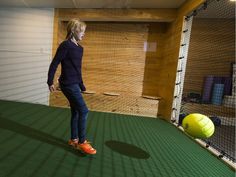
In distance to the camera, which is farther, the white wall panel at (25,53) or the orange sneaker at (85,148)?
the white wall panel at (25,53)

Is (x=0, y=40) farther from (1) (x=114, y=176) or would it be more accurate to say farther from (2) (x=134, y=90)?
(1) (x=114, y=176)

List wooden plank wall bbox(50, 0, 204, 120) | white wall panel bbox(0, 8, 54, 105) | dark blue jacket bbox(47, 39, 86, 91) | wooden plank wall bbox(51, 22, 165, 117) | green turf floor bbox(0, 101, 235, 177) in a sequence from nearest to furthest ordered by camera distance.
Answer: green turf floor bbox(0, 101, 235, 177) < dark blue jacket bbox(47, 39, 86, 91) < wooden plank wall bbox(50, 0, 204, 120) < white wall panel bbox(0, 8, 54, 105) < wooden plank wall bbox(51, 22, 165, 117)

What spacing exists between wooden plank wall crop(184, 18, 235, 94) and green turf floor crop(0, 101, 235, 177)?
85.0 inches

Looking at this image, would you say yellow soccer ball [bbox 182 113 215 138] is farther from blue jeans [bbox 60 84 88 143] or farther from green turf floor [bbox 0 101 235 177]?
blue jeans [bbox 60 84 88 143]

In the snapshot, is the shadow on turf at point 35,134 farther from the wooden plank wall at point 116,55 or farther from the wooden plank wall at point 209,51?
the wooden plank wall at point 209,51

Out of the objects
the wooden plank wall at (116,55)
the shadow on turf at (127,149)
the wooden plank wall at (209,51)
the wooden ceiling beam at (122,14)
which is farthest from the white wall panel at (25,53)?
the wooden plank wall at (209,51)

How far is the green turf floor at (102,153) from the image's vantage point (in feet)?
6.13

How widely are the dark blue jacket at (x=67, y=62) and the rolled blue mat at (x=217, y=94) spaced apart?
12.5 feet

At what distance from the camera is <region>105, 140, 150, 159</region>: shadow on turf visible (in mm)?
2351

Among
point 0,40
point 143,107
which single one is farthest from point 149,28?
point 0,40

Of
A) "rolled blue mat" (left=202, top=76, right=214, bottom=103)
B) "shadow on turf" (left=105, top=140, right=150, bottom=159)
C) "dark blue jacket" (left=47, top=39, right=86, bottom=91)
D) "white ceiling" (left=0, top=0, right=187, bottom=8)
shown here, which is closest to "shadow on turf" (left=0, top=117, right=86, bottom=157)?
"shadow on turf" (left=105, top=140, right=150, bottom=159)

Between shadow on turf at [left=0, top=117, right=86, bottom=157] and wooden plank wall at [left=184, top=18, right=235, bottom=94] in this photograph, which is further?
wooden plank wall at [left=184, top=18, right=235, bottom=94]

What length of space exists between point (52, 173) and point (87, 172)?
0.95 feet

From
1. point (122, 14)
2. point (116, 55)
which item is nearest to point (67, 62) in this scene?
point (122, 14)
